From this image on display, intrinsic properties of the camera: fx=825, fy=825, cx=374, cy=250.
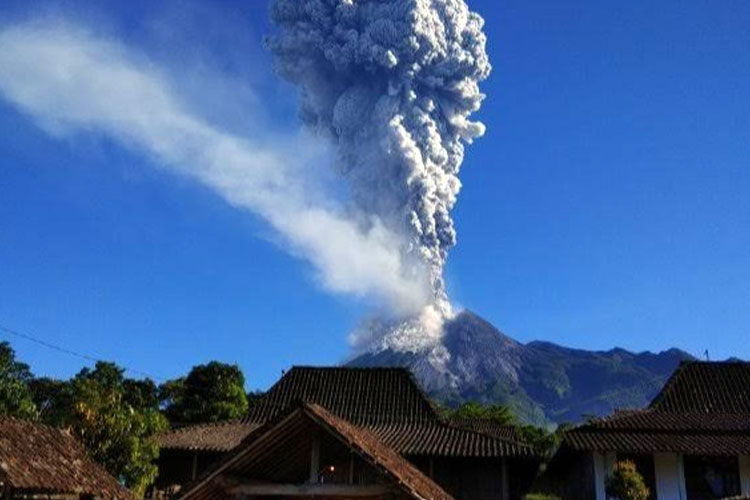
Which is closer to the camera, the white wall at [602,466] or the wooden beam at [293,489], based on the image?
the wooden beam at [293,489]

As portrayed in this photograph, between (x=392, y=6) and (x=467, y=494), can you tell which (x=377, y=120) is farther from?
(x=467, y=494)

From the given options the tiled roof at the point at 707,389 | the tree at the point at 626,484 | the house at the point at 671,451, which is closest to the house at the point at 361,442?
the house at the point at 671,451

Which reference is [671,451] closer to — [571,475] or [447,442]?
[571,475]

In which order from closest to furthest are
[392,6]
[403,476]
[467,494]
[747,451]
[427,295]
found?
1. [403,476]
2. [747,451]
3. [467,494]
4. [392,6]
5. [427,295]

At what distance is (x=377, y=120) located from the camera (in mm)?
93375

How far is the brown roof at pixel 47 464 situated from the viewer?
55.9 feet

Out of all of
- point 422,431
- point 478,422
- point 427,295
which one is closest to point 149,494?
point 422,431

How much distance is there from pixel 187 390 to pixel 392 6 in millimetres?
53379

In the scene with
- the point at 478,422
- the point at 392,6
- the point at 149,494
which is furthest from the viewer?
the point at 392,6

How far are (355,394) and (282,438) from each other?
26.2 meters

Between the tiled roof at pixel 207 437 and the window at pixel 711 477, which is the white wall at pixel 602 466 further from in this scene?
the tiled roof at pixel 207 437

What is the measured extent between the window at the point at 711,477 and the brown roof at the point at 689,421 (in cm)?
89

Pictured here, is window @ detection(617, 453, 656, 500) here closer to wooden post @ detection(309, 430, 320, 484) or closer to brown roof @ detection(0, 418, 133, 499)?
brown roof @ detection(0, 418, 133, 499)

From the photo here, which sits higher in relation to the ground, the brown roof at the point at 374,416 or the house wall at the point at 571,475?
the brown roof at the point at 374,416
